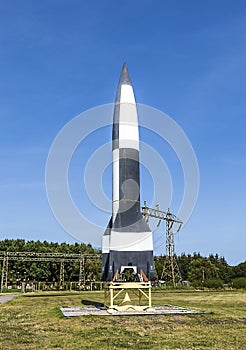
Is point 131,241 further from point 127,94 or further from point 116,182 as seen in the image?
point 127,94

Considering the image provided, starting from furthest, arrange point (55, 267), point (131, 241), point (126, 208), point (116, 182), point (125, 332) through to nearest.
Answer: point (55, 267), point (116, 182), point (126, 208), point (131, 241), point (125, 332)

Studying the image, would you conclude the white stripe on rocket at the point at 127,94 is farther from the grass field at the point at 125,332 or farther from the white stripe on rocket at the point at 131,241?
the grass field at the point at 125,332

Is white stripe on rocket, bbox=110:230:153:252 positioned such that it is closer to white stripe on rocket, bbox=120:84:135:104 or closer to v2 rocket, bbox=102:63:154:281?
v2 rocket, bbox=102:63:154:281

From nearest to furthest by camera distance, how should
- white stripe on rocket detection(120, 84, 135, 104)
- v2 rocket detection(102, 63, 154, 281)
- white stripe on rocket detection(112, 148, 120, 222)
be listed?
v2 rocket detection(102, 63, 154, 281), white stripe on rocket detection(112, 148, 120, 222), white stripe on rocket detection(120, 84, 135, 104)

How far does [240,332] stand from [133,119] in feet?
46.7

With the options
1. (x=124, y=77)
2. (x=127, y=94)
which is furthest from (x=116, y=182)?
(x=124, y=77)

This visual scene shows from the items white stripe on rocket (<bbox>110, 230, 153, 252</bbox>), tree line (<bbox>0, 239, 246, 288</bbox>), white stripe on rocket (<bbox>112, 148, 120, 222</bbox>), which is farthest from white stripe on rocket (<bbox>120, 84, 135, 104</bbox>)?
tree line (<bbox>0, 239, 246, 288</bbox>)

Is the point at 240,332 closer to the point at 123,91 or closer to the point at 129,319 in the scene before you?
the point at 129,319

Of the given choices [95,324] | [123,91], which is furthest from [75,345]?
[123,91]

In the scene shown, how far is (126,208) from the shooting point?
2280 centimetres

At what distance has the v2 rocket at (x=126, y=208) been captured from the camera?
2186cm

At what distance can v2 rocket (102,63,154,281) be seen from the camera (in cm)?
2186

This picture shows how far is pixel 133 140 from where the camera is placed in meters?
23.8

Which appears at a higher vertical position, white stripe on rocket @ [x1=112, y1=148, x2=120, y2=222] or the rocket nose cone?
the rocket nose cone
